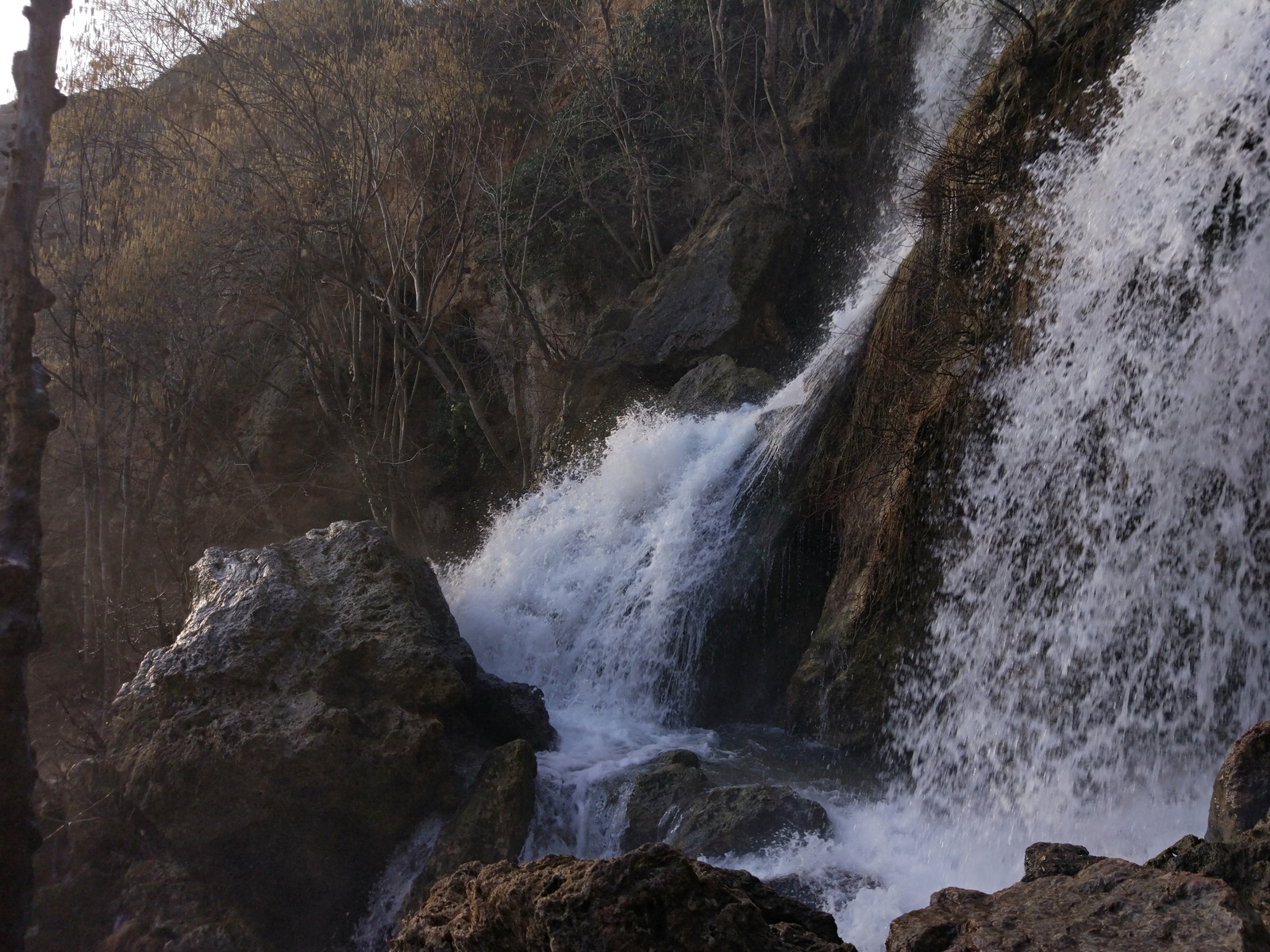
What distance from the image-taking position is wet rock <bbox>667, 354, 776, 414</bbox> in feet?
42.0

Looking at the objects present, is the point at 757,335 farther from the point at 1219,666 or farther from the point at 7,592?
the point at 7,592

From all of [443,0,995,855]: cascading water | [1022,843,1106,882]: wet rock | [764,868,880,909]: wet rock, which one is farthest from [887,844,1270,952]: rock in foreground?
[443,0,995,855]: cascading water

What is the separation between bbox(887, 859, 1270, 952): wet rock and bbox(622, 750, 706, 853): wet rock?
3771mm

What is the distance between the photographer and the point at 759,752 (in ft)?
28.0

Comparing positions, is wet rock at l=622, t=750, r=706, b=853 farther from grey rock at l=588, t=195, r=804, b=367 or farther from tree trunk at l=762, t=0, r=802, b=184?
tree trunk at l=762, t=0, r=802, b=184

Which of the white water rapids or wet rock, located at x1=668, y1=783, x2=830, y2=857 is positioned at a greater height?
the white water rapids

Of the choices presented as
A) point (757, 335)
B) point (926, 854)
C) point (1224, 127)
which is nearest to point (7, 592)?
point (926, 854)

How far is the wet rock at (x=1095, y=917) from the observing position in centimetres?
263

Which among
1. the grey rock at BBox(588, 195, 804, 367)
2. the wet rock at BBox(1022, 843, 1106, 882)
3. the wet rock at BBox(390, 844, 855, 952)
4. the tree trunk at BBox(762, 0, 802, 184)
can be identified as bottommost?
the wet rock at BBox(1022, 843, 1106, 882)

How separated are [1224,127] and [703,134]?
1165 cm

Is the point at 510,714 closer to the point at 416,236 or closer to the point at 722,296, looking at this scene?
the point at 722,296

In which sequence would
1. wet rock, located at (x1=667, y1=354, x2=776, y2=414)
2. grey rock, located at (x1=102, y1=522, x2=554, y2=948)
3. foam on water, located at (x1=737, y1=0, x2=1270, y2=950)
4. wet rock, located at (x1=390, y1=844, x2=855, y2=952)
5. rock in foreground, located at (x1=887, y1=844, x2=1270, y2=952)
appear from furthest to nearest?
wet rock, located at (x1=667, y1=354, x2=776, y2=414) < grey rock, located at (x1=102, y1=522, x2=554, y2=948) < foam on water, located at (x1=737, y1=0, x2=1270, y2=950) < wet rock, located at (x1=390, y1=844, x2=855, y2=952) < rock in foreground, located at (x1=887, y1=844, x2=1270, y2=952)

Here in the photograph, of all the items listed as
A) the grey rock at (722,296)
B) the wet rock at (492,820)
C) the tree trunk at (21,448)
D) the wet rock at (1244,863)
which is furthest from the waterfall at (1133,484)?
the grey rock at (722,296)

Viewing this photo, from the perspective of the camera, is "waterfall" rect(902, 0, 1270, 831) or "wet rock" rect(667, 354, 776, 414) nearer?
"waterfall" rect(902, 0, 1270, 831)
